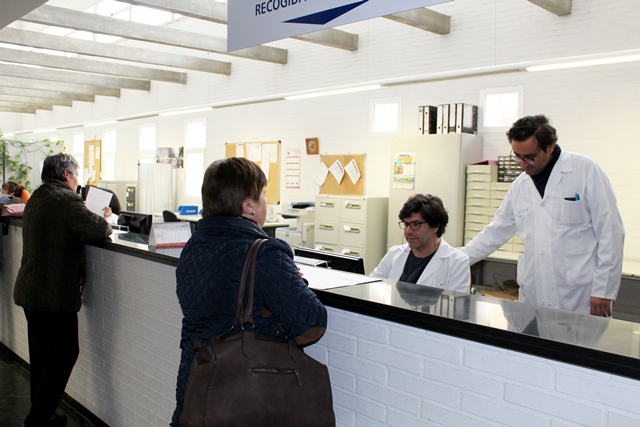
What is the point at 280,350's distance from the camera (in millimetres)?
1544

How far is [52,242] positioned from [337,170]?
500cm

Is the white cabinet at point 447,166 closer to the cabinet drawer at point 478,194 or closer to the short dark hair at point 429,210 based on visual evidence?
the cabinet drawer at point 478,194

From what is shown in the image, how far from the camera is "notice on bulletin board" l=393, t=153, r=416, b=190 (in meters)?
6.09

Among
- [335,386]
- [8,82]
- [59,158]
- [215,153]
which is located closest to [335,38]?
[215,153]

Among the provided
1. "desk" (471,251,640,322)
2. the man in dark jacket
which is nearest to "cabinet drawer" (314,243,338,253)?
"desk" (471,251,640,322)

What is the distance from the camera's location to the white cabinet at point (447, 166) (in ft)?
18.8

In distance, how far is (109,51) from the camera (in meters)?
8.16

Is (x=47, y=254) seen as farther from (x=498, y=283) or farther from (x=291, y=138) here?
(x=291, y=138)

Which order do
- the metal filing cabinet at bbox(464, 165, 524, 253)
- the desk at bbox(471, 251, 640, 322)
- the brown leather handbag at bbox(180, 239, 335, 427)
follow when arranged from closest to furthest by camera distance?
the brown leather handbag at bbox(180, 239, 335, 427) < the desk at bbox(471, 251, 640, 322) < the metal filing cabinet at bbox(464, 165, 524, 253)

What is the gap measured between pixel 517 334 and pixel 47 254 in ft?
8.38

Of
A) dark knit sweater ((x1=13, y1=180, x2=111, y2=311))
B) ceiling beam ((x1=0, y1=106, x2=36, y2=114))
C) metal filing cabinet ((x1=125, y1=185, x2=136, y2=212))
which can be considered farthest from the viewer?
ceiling beam ((x1=0, y1=106, x2=36, y2=114))

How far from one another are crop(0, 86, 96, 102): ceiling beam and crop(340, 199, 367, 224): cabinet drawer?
9.06 metres

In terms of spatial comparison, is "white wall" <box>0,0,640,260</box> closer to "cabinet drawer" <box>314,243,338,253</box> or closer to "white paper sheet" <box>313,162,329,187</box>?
"white paper sheet" <box>313,162,329,187</box>

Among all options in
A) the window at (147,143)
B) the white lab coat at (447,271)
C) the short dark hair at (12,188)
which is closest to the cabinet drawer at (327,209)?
the white lab coat at (447,271)
